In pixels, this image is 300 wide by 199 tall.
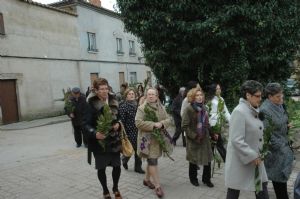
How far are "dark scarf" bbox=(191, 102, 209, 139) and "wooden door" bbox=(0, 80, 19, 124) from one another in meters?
13.7

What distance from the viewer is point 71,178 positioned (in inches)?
266

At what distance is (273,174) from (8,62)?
608 inches

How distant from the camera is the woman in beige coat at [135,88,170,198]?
5.37 metres

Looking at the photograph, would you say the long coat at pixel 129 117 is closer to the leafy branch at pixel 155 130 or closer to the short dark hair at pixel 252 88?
the leafy branch at pixel 155 130

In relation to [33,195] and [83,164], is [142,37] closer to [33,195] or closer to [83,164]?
[83,164]

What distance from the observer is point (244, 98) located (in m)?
4.13

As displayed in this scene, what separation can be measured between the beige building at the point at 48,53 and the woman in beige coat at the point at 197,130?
13406 millimetres

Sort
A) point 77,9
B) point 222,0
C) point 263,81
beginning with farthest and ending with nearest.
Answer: point 77,9
point 263,81
point 222,0

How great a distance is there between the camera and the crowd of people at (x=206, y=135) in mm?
4043

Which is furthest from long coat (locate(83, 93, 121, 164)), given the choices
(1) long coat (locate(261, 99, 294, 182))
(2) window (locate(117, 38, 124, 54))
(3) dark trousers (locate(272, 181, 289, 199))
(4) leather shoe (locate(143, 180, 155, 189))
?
(2) window (locate(117, 38, 124, 54))

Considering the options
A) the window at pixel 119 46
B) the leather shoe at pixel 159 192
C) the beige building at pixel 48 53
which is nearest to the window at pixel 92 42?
the beige building at pixel 48 53

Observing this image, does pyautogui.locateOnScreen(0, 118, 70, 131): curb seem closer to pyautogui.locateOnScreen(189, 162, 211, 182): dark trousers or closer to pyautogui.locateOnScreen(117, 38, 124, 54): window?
pyautogui.locateOnScreen(117, 38, 124, 54): window

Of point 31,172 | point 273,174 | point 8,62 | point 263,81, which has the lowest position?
point 31,172

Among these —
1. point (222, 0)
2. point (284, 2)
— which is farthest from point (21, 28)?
point (284, 2)
